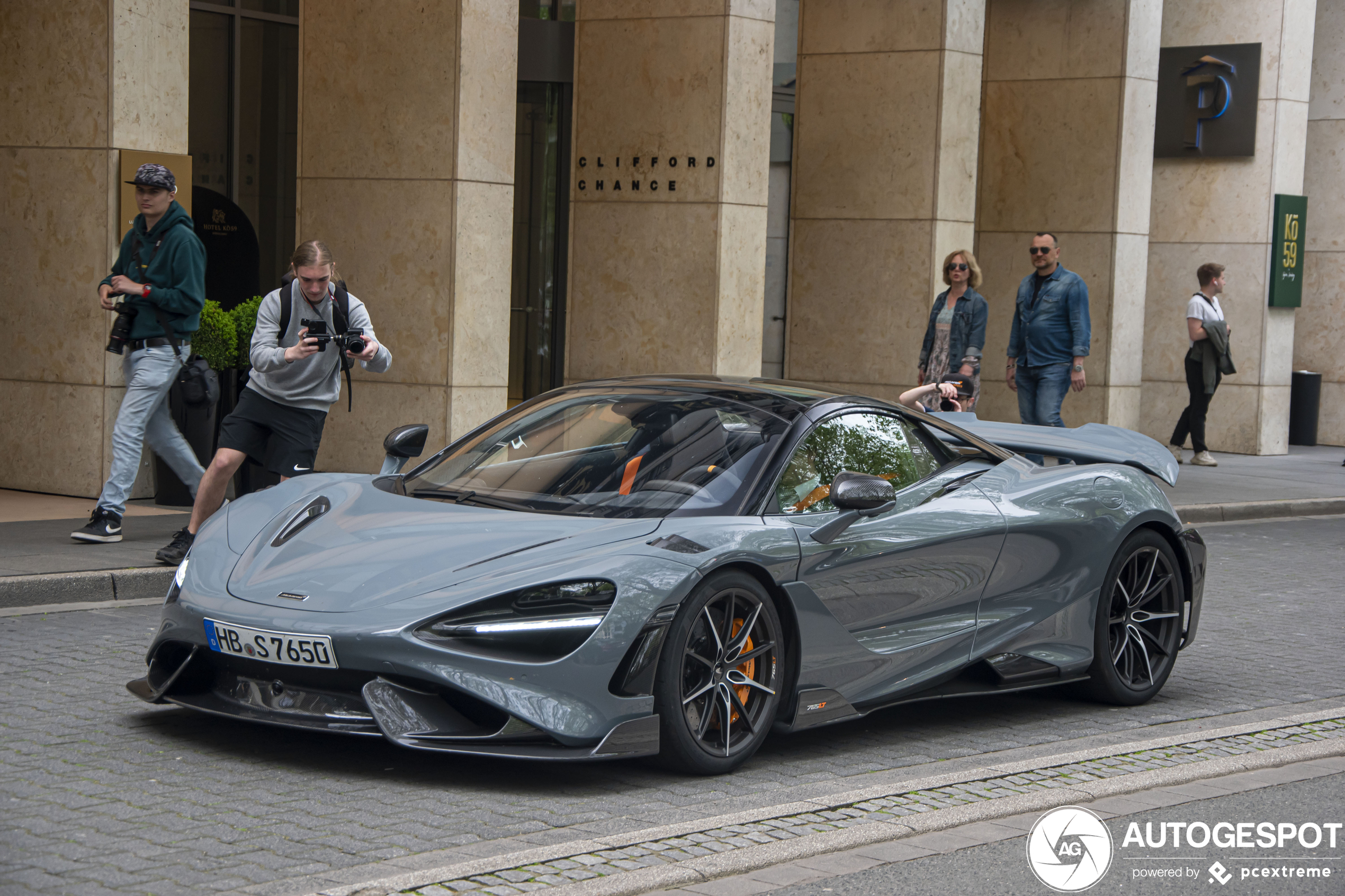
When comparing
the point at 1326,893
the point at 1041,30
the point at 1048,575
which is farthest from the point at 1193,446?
the point at 1326,893

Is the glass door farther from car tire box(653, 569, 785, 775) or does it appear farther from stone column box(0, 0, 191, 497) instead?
car tire box(653, 569, 785, 775)

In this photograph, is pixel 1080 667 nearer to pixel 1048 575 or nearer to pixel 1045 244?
pixel 1048 575

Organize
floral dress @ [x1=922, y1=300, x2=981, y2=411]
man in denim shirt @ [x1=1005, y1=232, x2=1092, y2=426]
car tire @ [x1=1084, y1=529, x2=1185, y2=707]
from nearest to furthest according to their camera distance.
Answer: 1. car tire @ [x1=1084, y1=529, x2=1185, y2=707]
2. floral dress @ [x1=922, y1=300, x2=981, y2=411]
3. man in denim shirt @ [x1=1005, y1=232, x2=1092, y2=426]

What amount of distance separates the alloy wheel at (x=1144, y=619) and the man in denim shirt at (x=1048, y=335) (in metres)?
5.64

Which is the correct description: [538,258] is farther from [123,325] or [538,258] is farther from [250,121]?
[123,325]

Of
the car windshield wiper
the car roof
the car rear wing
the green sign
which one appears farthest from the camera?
the green sign

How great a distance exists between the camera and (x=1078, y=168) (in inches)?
749

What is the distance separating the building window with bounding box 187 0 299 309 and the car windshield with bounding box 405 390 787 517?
10238 mm

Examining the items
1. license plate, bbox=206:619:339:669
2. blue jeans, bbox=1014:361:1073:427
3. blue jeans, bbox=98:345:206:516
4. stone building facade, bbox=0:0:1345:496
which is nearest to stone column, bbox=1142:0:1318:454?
stone building facade, bbox=0:0:1345:496

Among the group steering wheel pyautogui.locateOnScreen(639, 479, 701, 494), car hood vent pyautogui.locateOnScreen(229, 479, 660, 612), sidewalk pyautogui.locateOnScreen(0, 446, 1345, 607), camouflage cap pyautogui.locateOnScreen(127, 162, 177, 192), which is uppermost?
camouflage cap pyautogui.locateOnScreen(127, 162, 177, 192)

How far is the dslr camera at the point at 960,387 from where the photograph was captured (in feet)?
37.3

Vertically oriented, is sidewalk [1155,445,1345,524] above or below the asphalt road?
below

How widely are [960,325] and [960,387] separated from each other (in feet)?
1.78

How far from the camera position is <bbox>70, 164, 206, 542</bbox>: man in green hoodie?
922 centimetres
